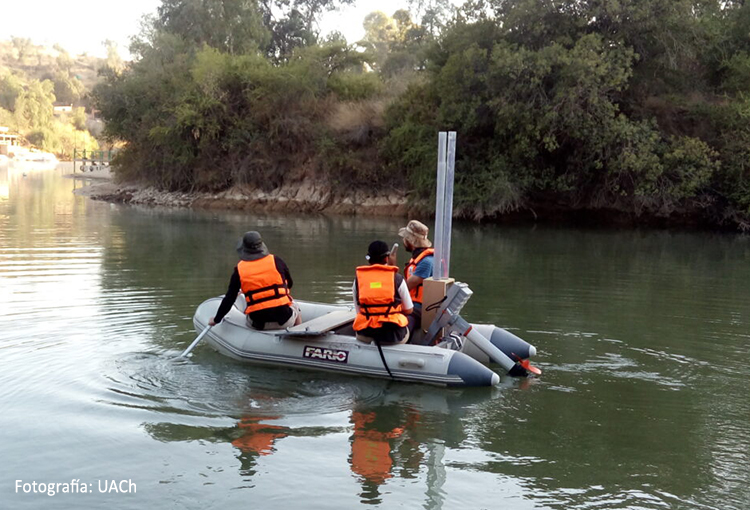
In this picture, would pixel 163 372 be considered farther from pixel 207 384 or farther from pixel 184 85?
pixel 184 85

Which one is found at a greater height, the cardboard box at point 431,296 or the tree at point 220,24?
the tree at point 220,24

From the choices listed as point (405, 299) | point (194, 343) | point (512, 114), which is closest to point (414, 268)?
point (405, 299)

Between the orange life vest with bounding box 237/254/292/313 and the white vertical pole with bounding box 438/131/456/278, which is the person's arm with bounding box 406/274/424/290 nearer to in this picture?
the white vertical pole with bounding box 438/131/456/278

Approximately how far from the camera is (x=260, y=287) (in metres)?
6.96

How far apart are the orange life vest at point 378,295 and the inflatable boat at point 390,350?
254 millimetres

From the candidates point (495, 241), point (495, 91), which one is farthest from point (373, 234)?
point (495, 91)

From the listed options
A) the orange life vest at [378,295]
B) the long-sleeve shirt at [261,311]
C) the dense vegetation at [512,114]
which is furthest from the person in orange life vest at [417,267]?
the dense vegetation at [512,114]

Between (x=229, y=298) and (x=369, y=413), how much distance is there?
1848mm

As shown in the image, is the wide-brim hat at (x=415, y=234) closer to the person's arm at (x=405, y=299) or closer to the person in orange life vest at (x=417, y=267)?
the person in orange life vest at (x=417, y=267)

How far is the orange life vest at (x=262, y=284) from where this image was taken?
6.86 meters

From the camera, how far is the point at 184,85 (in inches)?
1172

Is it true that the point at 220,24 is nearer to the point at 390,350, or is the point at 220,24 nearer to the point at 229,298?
the point at 229,298

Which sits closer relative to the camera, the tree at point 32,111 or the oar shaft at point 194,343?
the oar shaft at point 194,343

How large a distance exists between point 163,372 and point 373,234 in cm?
1288
